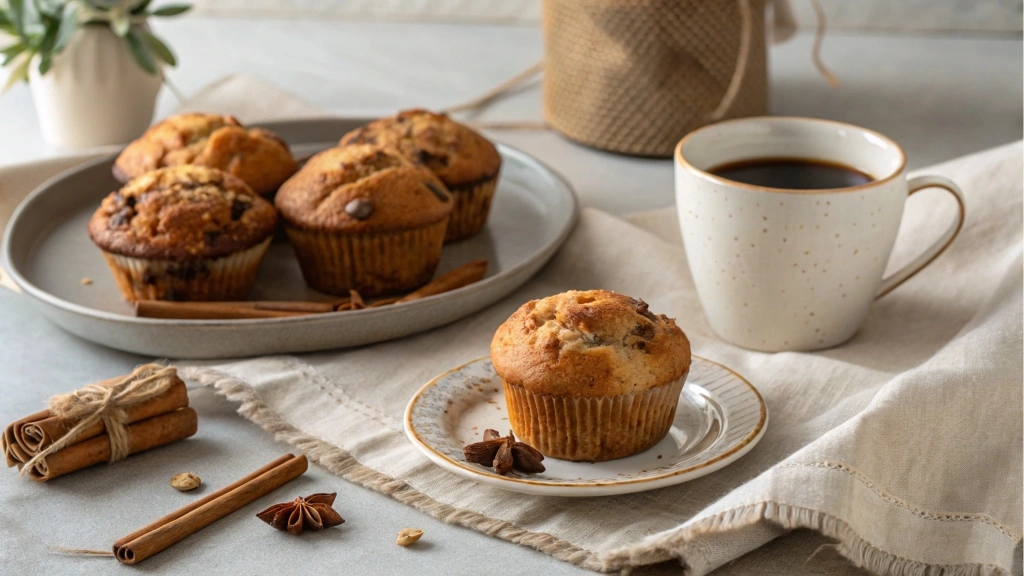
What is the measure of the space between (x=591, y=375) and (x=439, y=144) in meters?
0.81

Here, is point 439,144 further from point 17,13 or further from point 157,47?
point 17,13

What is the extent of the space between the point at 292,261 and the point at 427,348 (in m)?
0.43

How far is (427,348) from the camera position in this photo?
150cm

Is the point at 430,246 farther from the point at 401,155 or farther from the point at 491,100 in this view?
the point at 491,100

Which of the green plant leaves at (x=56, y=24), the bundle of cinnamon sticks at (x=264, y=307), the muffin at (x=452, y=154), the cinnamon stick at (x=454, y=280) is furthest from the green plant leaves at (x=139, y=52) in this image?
the cinnamon stick at (x=454, y=280)

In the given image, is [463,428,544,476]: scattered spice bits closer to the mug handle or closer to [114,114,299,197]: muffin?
the mug handle

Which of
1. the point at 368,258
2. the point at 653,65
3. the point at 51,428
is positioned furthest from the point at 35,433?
the point at 653,65

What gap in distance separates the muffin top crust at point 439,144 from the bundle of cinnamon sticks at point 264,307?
247 millimetres

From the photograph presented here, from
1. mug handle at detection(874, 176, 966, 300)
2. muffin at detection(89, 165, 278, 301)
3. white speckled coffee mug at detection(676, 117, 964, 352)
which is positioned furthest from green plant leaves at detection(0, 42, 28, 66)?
mug handle at detection(874, 176, 966, 300)

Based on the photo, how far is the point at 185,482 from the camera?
117 cm

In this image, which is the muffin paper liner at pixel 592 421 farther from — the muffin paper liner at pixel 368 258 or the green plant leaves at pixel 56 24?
the green plant leaves at pixel 56 24

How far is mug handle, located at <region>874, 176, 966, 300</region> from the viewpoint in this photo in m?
1.46

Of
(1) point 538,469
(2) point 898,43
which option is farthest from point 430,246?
(2) point 898,43

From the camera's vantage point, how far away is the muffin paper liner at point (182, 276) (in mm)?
1556
